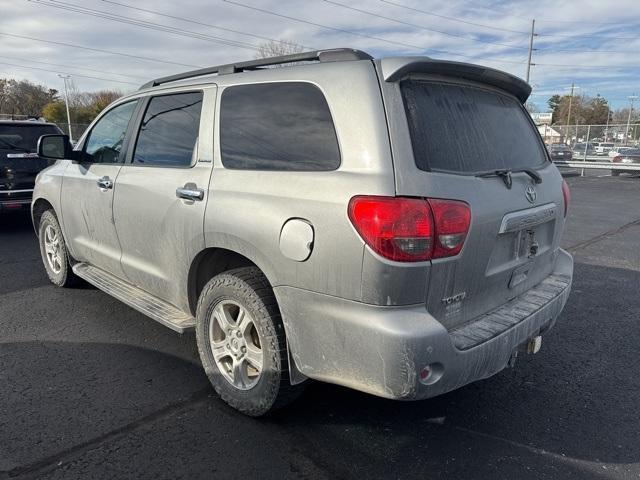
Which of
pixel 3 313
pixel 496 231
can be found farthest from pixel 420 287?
pixel 3 313

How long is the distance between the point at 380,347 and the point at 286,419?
3.41 feet

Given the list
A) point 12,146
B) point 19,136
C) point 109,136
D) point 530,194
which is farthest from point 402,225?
point 19,136

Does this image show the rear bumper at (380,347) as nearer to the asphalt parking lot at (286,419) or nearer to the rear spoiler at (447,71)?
the asphalt parking lot at (286,419)

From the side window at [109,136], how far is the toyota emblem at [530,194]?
289 cm

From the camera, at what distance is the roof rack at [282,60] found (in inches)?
102

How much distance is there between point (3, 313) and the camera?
4523 millimetres

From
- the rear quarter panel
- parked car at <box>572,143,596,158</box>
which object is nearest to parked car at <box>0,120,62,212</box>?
the rear quarter panel

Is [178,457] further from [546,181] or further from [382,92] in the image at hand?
[546,181]

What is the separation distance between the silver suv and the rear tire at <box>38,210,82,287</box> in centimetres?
167

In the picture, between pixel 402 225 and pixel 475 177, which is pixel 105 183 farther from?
pixel 475 177

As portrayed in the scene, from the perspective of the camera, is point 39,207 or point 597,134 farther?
point 597,134

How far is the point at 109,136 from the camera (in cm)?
425

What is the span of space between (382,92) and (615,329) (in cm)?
336

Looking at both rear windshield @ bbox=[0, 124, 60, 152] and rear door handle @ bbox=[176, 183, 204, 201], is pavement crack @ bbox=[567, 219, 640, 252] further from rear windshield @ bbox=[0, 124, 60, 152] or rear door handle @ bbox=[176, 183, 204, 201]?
rear windshield @ bbox=[0, 124, 60, 152]
